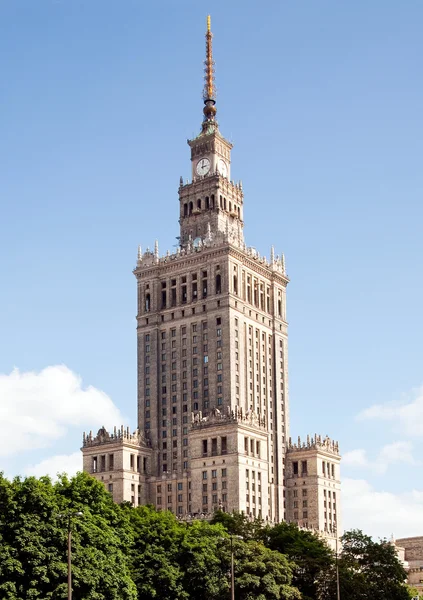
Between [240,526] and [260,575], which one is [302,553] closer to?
[240,526]

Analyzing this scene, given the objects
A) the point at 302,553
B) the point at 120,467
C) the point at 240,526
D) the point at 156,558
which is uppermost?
the point at 120,467

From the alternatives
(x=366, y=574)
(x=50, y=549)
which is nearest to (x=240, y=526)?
(x=366, y=574)

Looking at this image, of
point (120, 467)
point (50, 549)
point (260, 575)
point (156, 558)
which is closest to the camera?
point (50, 549)

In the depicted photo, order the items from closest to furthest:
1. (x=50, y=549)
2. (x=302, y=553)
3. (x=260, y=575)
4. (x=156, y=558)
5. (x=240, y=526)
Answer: (x=50, y=549) → (x=156, y=558) → (x=260, y=575) → (x=302, y=553) → (x=240, y=526)

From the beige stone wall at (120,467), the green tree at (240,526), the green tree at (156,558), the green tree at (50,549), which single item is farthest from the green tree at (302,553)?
the beige stone wall at (120,467)

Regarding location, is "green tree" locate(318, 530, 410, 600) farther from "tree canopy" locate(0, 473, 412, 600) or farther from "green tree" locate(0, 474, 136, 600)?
"green tree" locate(0, 474, 136, 600)

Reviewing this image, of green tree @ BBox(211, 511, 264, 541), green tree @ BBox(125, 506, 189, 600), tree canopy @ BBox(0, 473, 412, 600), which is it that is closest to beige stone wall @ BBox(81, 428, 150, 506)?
tree canopy @ BBox(0, 473, 412, 600)

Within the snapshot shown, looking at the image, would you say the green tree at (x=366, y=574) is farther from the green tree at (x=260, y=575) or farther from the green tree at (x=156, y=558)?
the green tree at (x=156, y=558)

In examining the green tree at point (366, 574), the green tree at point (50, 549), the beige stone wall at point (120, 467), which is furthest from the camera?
the beige stone wall at point (120, 467)

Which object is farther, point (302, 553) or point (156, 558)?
point (302, 553)

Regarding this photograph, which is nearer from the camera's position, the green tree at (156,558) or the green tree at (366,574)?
the green tree at (156,558)

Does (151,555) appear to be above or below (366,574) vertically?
above

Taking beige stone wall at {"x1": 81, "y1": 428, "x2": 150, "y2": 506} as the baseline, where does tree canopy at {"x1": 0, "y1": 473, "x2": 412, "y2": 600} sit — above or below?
below

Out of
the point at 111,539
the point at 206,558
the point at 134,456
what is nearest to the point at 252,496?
the point at 134,456
